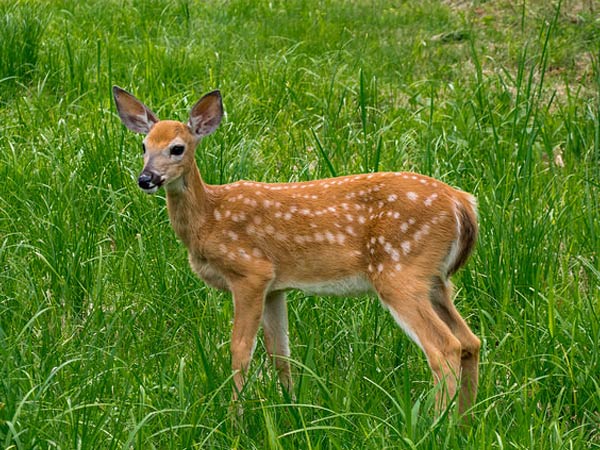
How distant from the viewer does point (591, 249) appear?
5.37 meters

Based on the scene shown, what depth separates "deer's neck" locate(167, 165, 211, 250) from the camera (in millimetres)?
4879

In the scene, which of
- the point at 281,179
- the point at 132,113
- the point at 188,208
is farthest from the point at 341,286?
the point at 281,179

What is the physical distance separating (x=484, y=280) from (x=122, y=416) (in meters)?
1.89

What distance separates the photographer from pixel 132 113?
5164 mm

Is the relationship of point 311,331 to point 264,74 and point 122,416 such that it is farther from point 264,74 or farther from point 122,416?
point 264,74

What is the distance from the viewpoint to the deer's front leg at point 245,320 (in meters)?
4.58

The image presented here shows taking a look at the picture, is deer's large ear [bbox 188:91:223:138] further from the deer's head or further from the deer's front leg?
the deer's front leg

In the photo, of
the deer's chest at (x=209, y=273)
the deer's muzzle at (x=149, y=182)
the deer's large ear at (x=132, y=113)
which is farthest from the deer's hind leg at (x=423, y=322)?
the deer's large ear at (x=132, y=113)

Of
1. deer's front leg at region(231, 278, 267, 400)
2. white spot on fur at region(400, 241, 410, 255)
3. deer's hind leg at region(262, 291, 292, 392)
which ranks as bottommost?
deer's hind leg at region(262, 291, 292, 392)

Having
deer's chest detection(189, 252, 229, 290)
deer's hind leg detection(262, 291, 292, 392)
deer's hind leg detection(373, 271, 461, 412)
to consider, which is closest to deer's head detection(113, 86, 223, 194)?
deer's chest detection(189, 252, 229, 290)

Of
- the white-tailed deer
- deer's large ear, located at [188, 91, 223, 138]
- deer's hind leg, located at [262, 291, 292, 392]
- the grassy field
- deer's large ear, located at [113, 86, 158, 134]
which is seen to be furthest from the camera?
deer's large ear, located at [113, 86, 158, 134]

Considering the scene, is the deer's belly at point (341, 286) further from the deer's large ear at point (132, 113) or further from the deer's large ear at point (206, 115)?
the deer's large ear at point (132, 113)

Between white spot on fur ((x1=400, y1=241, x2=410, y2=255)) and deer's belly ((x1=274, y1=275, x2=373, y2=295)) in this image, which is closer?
white spot on fur ((x1=400, y1=241, x2=410, y2=255))

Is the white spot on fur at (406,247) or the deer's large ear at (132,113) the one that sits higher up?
the deer's large ear at (132,113)
